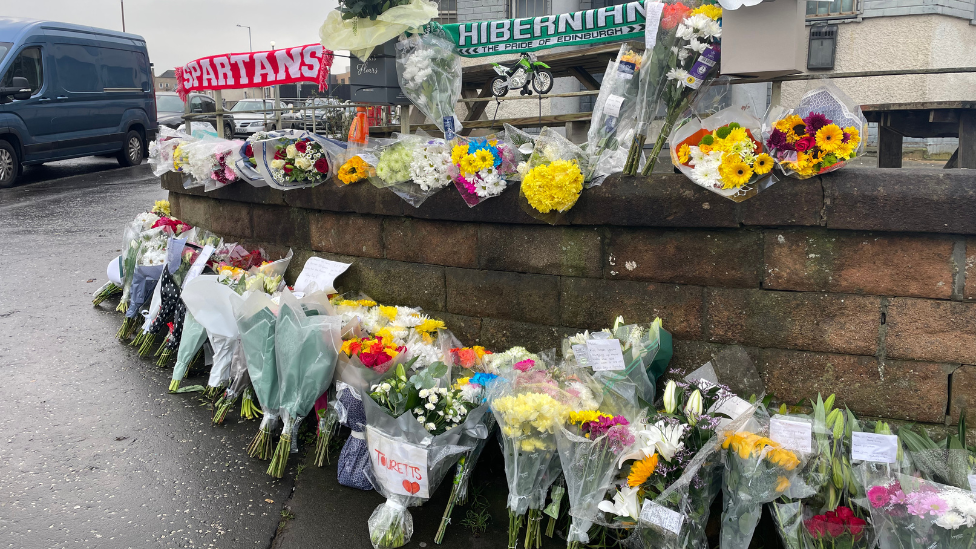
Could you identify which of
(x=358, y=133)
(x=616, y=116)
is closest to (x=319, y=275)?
(x=358, y=133)

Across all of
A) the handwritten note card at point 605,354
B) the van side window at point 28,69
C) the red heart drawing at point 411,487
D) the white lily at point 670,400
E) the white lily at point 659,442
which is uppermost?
the van side window at point 28,69

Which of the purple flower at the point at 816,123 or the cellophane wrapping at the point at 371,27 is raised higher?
the cellophane wrapping at the point at 371,27

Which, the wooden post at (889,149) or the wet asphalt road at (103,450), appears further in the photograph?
the wooden post at (889,149)

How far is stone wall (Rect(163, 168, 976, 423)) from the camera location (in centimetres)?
305

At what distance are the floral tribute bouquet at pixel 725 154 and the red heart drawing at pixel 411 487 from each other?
1.80m

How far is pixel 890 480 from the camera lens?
245 cm

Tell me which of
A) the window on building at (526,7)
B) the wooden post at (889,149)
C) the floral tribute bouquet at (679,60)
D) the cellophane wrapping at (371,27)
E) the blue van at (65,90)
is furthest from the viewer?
the window on building at (526,7)

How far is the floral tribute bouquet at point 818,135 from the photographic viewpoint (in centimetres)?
301

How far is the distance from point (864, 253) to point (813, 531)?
1307 millimetres

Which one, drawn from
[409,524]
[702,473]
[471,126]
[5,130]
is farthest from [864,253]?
[5,130]

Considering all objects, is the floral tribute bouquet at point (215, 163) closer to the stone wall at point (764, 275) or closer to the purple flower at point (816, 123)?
the stone wall at point (764, 275)

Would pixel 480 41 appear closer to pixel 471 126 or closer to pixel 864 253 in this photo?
pixel 471 126

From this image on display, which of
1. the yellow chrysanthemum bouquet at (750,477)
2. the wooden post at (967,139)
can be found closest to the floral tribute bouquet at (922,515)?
the yellow chrysanthemum bouquet at (750,477)

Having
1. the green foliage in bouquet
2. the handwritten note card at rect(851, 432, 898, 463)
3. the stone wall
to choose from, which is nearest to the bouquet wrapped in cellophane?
the stone wall
